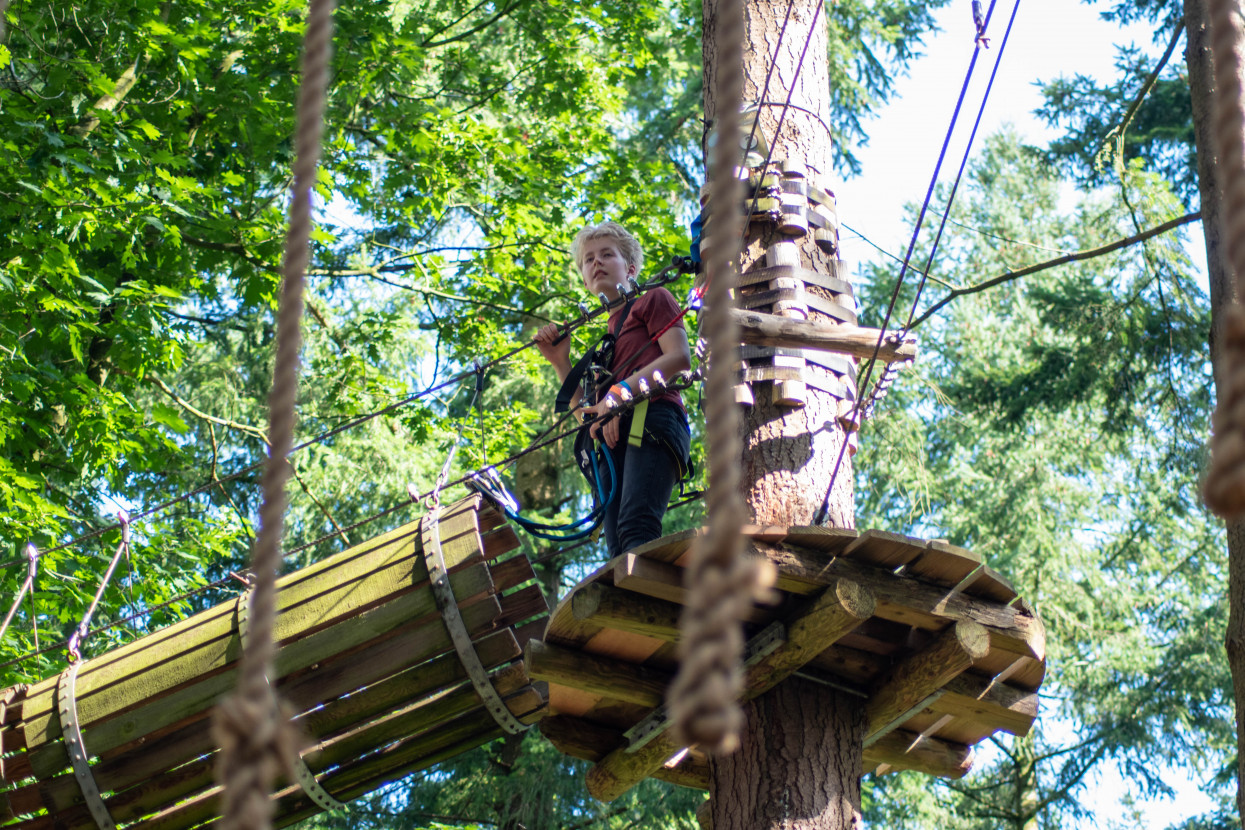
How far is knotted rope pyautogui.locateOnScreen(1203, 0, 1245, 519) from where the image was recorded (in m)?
0.99

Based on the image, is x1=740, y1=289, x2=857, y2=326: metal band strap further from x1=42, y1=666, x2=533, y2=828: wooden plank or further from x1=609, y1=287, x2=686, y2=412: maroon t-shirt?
x1=42, y1=666, x2=533, y2=828: wooden plank

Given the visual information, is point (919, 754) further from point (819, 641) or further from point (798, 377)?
point (798, 377)

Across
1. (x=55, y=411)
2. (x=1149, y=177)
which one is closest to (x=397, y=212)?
(x=55, y=411)

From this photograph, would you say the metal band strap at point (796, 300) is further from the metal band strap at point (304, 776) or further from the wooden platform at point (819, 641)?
the metal band strap at point (304, 776)

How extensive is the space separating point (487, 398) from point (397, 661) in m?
8.38

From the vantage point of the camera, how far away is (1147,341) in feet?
31.4

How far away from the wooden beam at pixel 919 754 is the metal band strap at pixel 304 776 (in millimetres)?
1835

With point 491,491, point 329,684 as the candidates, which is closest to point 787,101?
point 491,491

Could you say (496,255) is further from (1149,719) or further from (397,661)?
(1149,719)

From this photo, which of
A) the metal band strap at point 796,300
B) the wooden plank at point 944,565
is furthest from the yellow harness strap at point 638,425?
the wooden plank at point 944,565

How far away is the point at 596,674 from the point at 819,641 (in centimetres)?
62

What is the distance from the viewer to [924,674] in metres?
3.33

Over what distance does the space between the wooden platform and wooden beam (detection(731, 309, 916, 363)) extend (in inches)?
28.0

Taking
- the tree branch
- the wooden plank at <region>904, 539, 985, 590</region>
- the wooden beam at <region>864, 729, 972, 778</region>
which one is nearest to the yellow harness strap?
the wooden plank at <region>904, 539, 985, 590</region>
